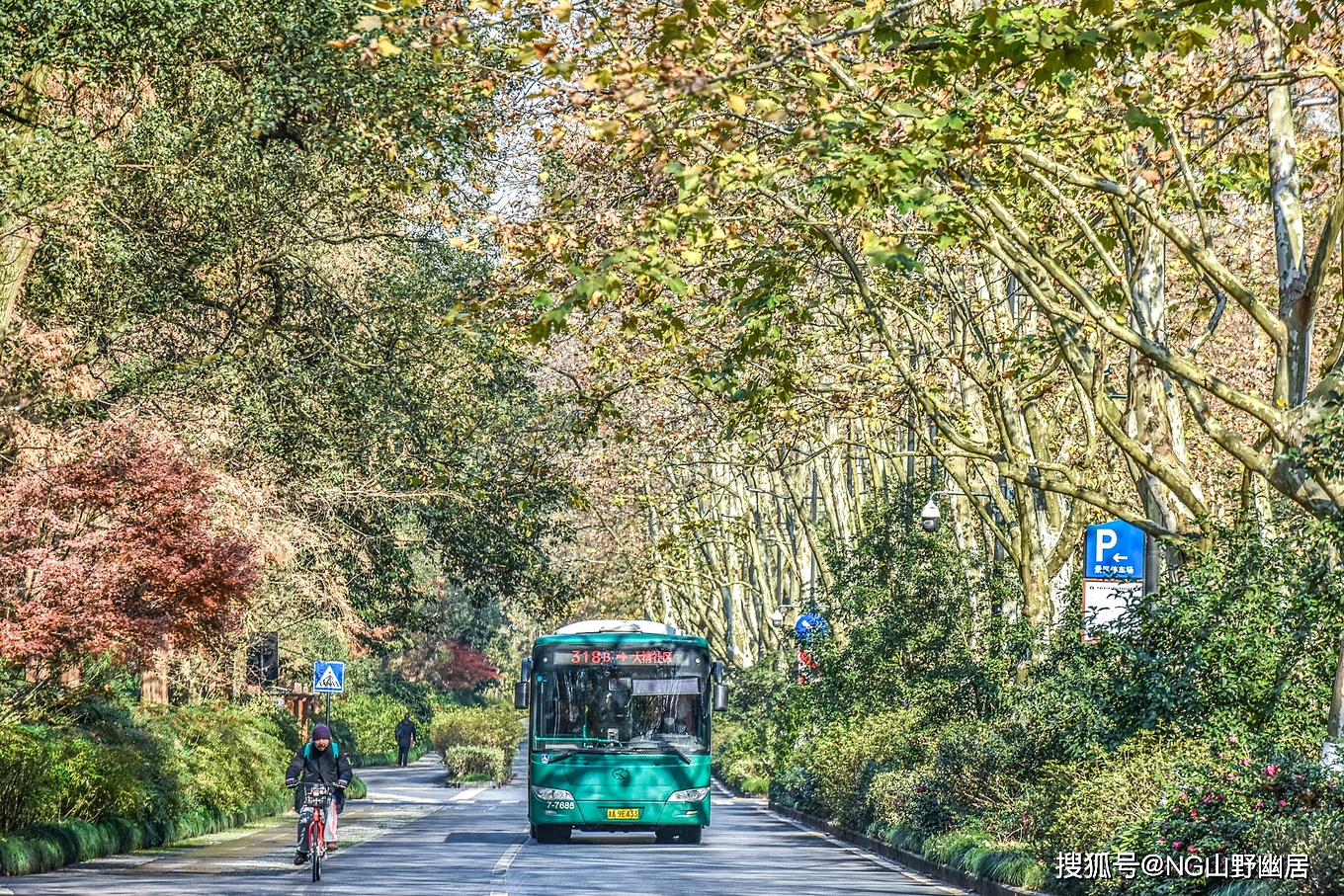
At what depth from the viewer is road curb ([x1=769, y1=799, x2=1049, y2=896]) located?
17.0 metres

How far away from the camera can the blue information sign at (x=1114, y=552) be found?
20766mm

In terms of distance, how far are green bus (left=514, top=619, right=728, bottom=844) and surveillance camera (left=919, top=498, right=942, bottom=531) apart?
4.15m

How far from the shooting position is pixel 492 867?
21.4 meters

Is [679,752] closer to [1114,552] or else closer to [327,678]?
[1114,552]

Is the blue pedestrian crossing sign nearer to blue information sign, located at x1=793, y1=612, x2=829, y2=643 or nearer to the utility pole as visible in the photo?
blue information sign, located at x1=793, y1=612, x2=829, y2=643

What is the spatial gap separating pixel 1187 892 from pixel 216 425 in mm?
14981

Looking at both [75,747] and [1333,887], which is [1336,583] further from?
[75,747]

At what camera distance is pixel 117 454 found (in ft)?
70.4

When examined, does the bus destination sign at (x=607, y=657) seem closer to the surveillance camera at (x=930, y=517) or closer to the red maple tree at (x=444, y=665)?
the surveillance camera at (x=930, y=517)

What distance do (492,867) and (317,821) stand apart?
2432 millimetres

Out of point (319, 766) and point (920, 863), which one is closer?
point (319, 766)

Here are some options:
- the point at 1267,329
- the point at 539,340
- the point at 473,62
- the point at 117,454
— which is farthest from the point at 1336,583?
the point at 117,454

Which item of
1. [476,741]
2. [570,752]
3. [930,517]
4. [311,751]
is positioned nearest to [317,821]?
[311,751]

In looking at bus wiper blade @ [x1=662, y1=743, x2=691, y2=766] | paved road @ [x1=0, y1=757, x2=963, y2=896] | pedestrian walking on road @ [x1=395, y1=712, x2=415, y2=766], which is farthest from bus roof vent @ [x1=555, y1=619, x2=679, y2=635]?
pedestrian walking on road @ [x1=395, y1=712, x2=415, y2=766]
